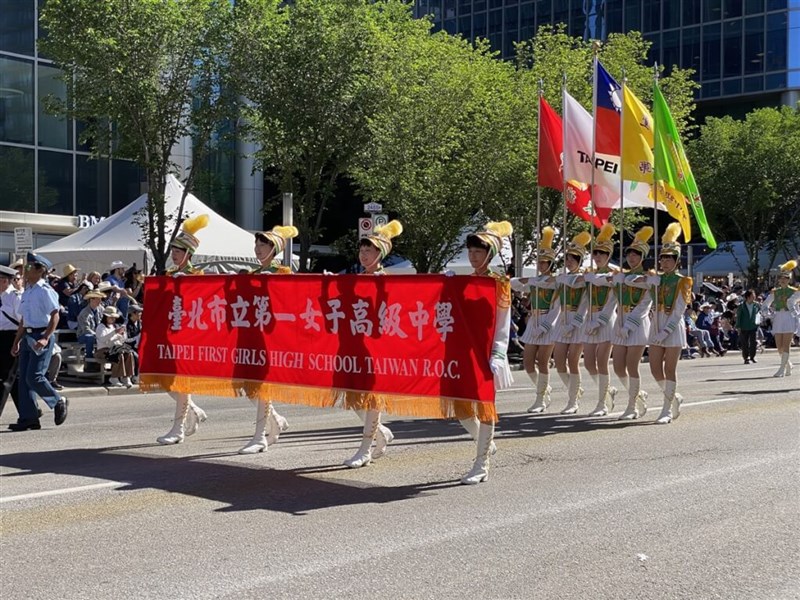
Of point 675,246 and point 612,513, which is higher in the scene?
point 675,246

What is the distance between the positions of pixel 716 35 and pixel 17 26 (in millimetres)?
41920

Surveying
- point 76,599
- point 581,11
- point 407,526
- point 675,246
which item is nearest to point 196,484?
point 407,526

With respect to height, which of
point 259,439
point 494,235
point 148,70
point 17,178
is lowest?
point 259,439

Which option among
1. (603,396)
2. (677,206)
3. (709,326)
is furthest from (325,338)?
(709,326)

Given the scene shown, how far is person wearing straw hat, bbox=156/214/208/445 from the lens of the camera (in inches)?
417

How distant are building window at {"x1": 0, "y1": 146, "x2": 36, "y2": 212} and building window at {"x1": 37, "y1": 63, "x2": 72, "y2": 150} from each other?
38.2 inches

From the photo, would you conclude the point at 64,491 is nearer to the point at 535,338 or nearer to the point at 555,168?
the point at 535,338

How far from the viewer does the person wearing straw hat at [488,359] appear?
858cm

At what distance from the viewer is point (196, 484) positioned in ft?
28.3

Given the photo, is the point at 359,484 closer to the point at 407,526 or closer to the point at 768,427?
the point at 407,526

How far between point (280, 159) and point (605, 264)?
1570 cm

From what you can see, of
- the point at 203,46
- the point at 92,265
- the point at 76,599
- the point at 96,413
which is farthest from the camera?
the point at 92,265

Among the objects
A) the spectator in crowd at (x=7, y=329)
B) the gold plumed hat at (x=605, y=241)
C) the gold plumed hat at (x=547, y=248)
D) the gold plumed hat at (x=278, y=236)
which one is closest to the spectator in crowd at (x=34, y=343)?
the spectator in crowd at (x=7, y=329)

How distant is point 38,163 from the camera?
3650 centimetres
